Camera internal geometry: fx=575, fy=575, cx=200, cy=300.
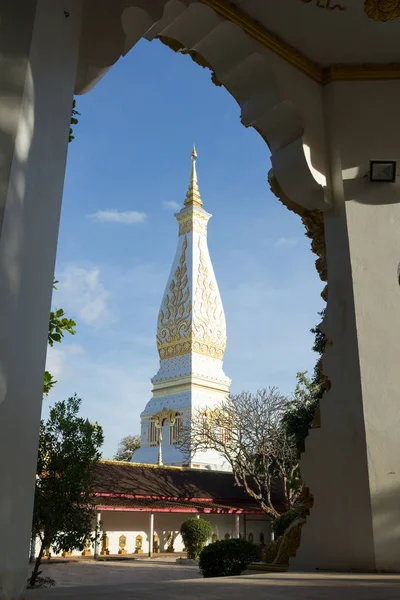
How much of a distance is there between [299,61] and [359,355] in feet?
7.13

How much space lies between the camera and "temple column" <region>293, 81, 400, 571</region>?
347cm

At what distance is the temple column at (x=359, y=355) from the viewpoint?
3475mm

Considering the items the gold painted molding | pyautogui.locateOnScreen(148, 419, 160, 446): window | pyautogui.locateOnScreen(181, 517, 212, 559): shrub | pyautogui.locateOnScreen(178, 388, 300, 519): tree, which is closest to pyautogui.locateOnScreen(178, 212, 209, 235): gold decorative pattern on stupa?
pyautogui.locateOnScreen(148, 419, 160, 446): window

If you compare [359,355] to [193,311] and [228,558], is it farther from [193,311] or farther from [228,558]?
[193,311]

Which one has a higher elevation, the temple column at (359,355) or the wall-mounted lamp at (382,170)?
the wall-mounted lamp at (382,170)

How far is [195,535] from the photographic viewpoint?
16109 mm

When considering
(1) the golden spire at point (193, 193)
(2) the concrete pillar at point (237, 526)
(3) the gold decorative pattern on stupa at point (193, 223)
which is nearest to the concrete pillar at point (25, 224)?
(2) the concrete pillar at point (237, 526)

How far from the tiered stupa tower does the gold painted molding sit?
877 inches

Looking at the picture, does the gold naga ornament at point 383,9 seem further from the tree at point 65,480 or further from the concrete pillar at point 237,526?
the concrete pillar at point 237,526

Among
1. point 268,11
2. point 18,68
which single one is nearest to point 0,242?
point 18,68

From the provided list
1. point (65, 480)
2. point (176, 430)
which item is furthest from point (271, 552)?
point (176, 430)

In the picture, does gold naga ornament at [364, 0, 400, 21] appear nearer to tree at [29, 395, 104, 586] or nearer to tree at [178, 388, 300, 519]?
tree at [29, 395, 104, 586]

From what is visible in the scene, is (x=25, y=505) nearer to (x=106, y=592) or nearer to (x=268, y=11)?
(x=106, y=592)

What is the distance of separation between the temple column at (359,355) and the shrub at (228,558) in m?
6.42
